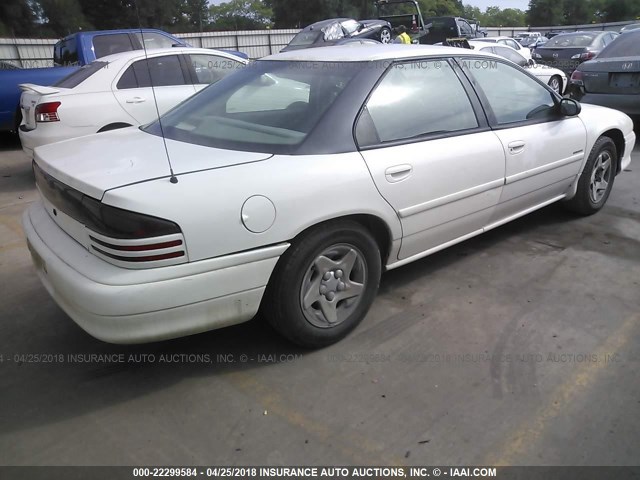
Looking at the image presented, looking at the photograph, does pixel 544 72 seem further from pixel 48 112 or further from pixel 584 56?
pixel 48 112

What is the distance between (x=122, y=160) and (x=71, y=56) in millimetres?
7185

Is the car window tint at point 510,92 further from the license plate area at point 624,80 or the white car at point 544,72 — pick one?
the white car at point 544,72

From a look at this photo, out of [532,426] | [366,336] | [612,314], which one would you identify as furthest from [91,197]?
[612,314]

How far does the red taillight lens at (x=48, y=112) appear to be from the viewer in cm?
566

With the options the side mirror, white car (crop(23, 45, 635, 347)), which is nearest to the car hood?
white car (crop(23, 45, 635, 347))

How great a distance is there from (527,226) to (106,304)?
3.56 m

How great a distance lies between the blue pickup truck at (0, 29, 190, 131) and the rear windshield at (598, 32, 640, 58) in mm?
6389

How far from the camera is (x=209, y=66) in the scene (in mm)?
6652

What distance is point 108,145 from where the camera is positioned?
9.32 feet

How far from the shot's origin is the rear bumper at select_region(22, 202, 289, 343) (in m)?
2.14

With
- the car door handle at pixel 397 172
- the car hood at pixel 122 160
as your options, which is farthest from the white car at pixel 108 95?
the car door handle at pixel 397 172

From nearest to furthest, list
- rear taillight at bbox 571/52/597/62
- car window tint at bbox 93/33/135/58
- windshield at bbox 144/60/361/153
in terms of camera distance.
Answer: windshield at bbox 144/60/361/153 < car window tint at bbox 93/33/135/58 < rear taillight at bbox 571/52/597/62

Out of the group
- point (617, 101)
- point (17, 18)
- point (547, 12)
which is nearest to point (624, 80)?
point (617, 101)

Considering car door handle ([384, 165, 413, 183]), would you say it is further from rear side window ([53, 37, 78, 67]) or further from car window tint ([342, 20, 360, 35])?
car window tint ([342, 20, 360, 35])
